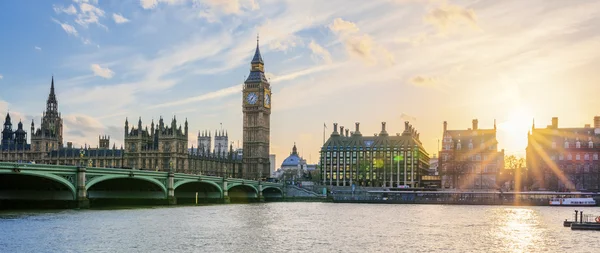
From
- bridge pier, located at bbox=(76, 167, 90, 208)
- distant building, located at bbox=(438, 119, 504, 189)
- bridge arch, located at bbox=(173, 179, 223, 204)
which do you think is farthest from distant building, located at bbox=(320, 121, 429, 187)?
bridge pier, located at bbox=(76, 167, 90, 208)

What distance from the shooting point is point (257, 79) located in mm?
198000

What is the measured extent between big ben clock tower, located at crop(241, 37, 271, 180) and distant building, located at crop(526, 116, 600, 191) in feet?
255

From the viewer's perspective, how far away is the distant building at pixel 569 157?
453 feet

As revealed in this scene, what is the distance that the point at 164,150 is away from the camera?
538 ft

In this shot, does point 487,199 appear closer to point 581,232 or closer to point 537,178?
point 537,178

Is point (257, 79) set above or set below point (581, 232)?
above

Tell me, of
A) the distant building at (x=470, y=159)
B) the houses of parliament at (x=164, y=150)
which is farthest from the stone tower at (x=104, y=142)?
the distant building at (x=470, y=159)

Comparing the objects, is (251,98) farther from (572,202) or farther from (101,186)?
(101,186)

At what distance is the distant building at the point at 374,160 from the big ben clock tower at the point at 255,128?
56.0ft

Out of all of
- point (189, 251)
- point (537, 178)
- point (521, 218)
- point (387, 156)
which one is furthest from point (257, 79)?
point (189, 251)

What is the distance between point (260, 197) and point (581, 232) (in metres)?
83.5

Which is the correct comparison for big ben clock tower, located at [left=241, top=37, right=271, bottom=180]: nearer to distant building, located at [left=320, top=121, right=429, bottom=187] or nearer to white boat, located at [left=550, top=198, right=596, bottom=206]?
distant building, located at [left=320, top=121, right=429, bottom=187]

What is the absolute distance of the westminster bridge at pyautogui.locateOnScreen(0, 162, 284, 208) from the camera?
7250 centimetres

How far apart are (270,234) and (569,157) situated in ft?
328
